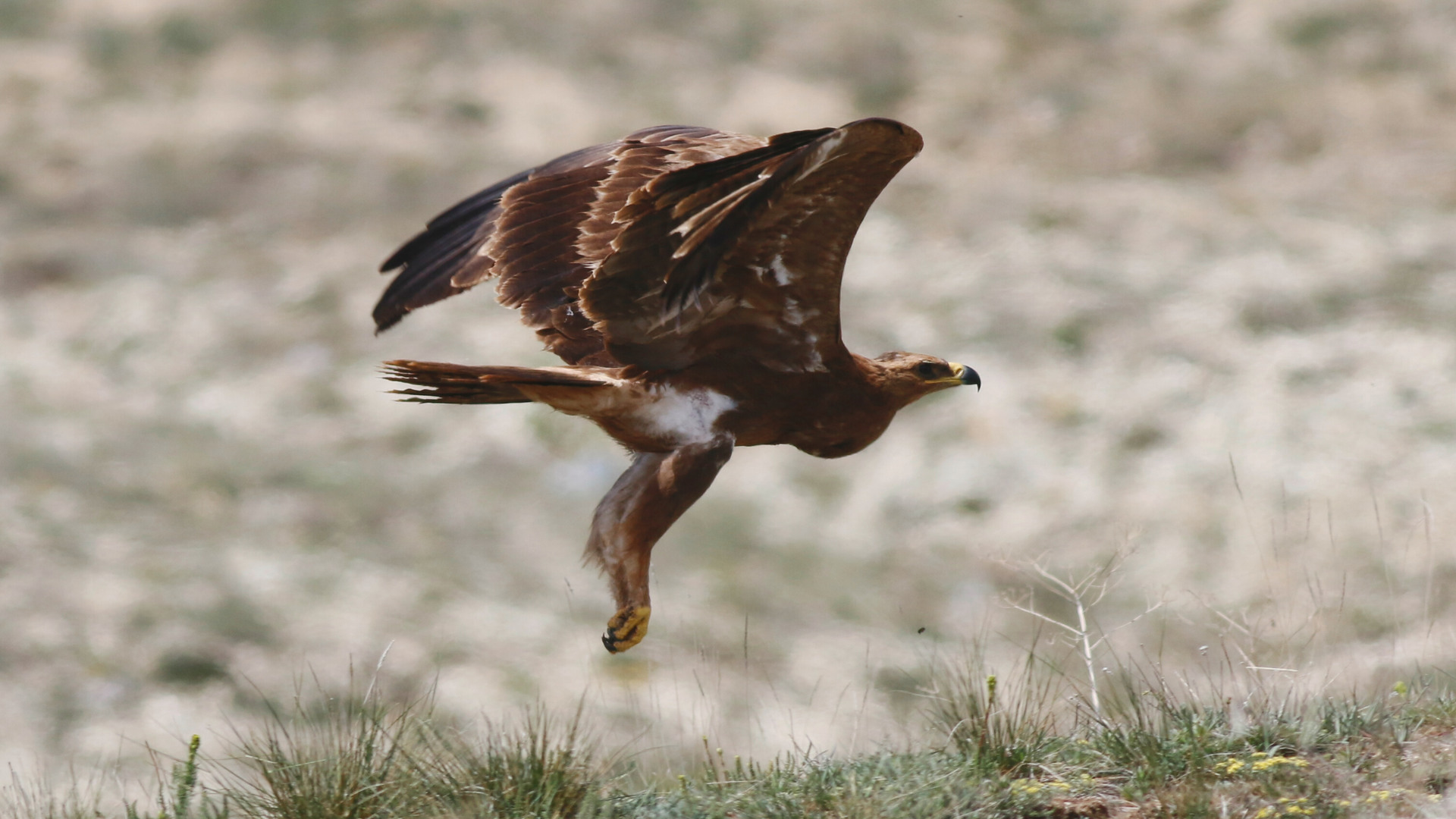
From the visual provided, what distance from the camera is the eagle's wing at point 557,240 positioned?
18.2 ft

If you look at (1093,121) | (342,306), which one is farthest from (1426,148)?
(342,306)

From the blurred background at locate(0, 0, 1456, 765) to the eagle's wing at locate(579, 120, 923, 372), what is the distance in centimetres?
392

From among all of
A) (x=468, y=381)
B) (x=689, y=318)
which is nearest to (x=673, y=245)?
(x=689, y=318)

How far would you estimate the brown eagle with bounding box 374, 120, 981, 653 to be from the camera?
4438 millimetres

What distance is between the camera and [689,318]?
498 centimetres

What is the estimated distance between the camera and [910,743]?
4816mm

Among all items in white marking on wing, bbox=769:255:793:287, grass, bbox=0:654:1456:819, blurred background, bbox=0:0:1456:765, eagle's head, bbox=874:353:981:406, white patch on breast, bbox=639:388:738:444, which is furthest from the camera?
blurred background, bbox=0:0:1456:765

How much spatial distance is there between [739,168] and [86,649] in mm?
8345

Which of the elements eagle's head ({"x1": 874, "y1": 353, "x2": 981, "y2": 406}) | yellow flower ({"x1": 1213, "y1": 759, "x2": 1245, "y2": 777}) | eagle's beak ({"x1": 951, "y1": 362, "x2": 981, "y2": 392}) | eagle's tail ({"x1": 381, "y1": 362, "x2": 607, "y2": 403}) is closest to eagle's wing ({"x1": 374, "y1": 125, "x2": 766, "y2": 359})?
eagle's tail ({"x1": 381, "y1": 362, "x2": 607, "y2": 403})

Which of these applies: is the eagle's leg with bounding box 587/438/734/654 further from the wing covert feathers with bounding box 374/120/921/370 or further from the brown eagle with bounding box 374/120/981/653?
the wing covert feathers with bounding box 374/120/921/370

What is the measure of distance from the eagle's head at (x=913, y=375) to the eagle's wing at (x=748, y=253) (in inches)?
11.1

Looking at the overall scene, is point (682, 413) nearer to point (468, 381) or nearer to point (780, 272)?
point (780, 272)

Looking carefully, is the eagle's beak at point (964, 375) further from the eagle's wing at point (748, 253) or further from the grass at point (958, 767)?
the grass at point (958, 767)

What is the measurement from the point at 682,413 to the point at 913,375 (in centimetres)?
84
